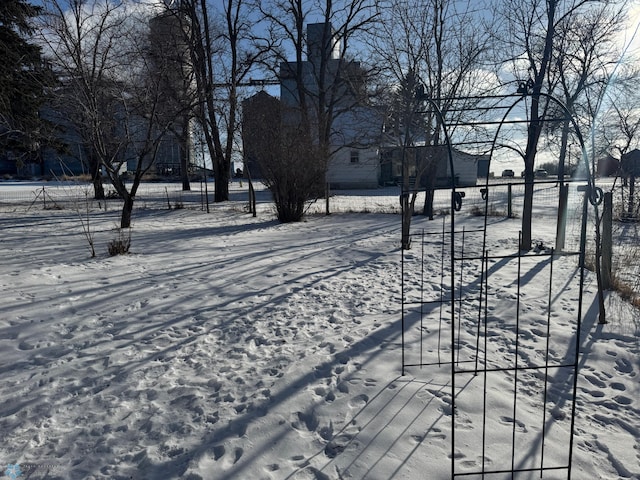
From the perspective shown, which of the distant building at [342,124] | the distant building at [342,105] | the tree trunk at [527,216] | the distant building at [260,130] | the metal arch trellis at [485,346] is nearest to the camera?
the metal arch trellis at [485,346]

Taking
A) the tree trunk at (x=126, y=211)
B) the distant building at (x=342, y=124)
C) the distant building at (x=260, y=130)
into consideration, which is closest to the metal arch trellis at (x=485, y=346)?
the distant building at (x=342, y=124)

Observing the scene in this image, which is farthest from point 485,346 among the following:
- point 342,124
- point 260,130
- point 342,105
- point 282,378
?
point 342,124

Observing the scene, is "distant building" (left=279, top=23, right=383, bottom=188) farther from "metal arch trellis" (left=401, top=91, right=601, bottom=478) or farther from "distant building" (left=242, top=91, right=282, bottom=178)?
"metal arch trellis" (left=401, top=91, right=601, bottom=478)

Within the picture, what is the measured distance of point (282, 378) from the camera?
10.9 feet

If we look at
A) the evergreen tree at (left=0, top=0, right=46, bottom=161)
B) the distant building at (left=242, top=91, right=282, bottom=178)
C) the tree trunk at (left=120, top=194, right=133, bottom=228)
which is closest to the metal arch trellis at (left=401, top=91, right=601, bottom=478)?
the distant building at (left=242, top=91, right=282, bottom=178)

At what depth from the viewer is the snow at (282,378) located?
2414 mm

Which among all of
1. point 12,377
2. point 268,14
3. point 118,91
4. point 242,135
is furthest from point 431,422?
point 268,14

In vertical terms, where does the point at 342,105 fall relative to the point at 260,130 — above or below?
above

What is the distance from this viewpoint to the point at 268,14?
19109 millimetres

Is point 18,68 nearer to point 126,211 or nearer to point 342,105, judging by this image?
point 126,211

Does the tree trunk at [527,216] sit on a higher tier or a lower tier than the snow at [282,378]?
higher

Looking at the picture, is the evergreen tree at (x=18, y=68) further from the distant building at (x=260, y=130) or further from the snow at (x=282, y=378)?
the snow at (x=282, y=378)

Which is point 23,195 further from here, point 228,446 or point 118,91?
point 228,446

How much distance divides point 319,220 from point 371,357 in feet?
32.9
